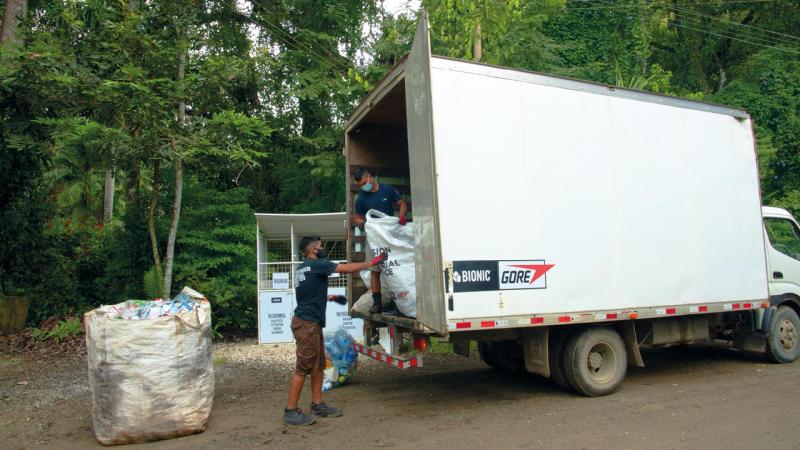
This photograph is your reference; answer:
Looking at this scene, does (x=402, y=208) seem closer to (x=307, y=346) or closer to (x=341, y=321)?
(x=307, y=346)

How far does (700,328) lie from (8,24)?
1168 centimetres

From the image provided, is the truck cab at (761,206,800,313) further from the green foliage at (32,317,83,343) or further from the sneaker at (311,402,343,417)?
the green foliage at (32,317,83,343)

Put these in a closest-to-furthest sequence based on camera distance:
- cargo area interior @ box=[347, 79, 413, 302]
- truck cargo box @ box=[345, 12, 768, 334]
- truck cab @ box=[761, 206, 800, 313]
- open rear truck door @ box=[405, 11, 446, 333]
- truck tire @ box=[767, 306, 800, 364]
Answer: open rear truck door @ box=[405, 11, 446, 333] < truck cargo box @ box=[345, 12, 768, 334] < cargo area interior @ box=[347, 79, 413, 302] < truck tire @ box=[767, 306, 800, 364] < truck cab @ box=[761, 206, 800, 313]

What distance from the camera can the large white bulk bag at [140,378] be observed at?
477 centimetres

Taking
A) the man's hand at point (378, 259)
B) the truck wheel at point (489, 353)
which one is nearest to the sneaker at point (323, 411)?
the man's hand at point (378, 259)

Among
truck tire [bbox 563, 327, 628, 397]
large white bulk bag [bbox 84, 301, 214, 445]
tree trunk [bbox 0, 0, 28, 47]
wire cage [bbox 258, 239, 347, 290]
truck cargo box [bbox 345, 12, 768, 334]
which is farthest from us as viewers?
tree trunk [bbox 0, 0, 28, 47]

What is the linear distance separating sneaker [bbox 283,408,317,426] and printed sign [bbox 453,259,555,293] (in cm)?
185

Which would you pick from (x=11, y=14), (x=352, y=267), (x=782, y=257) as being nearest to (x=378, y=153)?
(x=352, y=267)

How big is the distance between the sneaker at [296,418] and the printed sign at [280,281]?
13.2 feet

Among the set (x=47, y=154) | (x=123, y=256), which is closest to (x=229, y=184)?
(x=123, y=256)

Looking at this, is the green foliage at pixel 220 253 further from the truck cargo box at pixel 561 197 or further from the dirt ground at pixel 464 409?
the truck cargo box at pixel 561 197

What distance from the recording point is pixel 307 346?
5.34 metres

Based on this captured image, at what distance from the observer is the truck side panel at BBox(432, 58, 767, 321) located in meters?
5.16

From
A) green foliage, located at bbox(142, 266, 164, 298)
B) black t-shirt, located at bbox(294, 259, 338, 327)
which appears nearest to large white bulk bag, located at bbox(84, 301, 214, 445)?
black t-shirt, located at bbox(294, 259, 338, 327)
